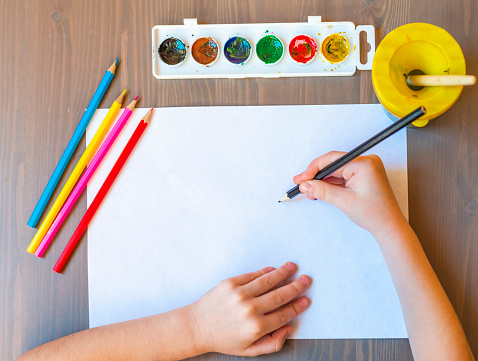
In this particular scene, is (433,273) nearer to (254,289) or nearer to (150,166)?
Answer: (254,289)

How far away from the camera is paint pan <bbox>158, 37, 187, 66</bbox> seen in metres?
0.64

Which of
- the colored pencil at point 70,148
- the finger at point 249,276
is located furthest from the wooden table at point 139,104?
the finger at point 249,276

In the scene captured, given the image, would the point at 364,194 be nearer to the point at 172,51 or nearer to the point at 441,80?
the point at 441,80

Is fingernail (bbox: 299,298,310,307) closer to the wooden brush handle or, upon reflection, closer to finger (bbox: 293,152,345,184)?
finger (bbox: 293,152,345,184)

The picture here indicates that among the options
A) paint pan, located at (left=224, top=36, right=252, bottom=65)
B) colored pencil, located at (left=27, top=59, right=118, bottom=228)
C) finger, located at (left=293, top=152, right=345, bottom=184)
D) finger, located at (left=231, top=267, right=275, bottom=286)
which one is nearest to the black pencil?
finger, located at (left=293, top=152, right=345, bottom=184)

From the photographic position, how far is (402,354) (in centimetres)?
61

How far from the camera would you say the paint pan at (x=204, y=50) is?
64 centimetres

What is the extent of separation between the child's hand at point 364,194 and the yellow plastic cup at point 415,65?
0.09m

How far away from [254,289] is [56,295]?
1.05 feet

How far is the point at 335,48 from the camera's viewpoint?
0.64 m

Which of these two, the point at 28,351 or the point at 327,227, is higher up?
the point at 327,227

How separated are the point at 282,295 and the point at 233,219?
0.14 metres

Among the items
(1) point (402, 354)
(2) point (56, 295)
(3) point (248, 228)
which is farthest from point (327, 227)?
(2) point (56, 295)

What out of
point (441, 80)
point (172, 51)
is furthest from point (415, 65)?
point (172, 51)
